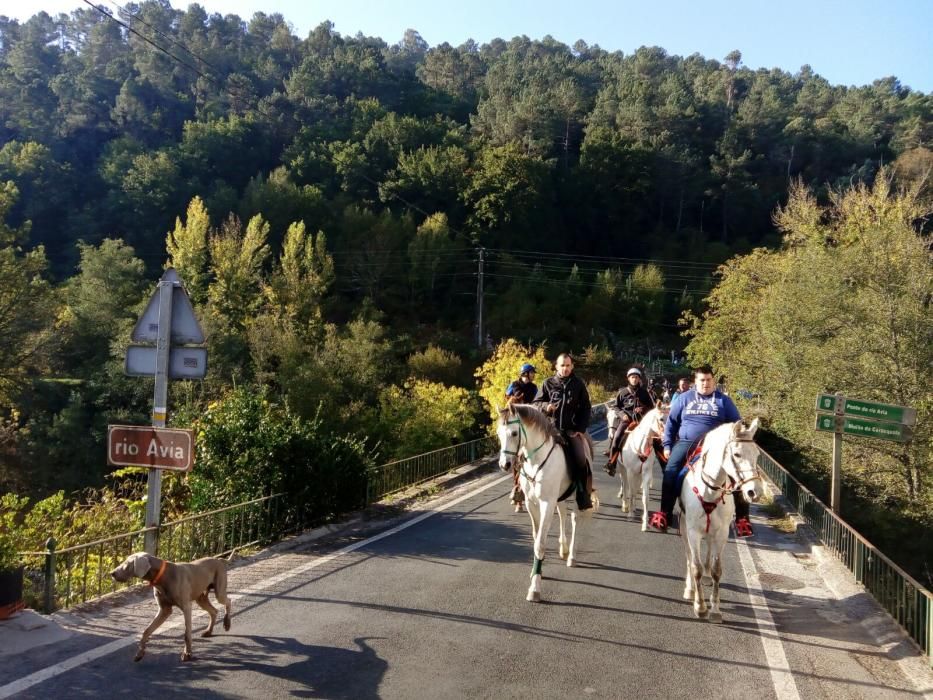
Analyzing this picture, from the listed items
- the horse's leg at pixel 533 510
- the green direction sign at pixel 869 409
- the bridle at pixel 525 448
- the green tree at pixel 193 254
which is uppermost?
the green tree at pixel 193 254

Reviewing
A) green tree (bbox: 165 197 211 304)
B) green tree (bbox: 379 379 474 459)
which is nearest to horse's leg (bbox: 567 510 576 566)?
green tree (bbox: 379 379 474 459)

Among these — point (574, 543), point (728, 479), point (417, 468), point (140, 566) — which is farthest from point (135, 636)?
point (417, 468)

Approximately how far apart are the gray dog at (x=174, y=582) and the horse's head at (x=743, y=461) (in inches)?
202

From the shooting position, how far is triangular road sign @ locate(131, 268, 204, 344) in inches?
320

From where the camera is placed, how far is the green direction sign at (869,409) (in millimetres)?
11445

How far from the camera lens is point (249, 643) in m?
6.56

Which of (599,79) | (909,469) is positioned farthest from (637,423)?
(599,79)

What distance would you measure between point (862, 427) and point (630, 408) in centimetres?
437

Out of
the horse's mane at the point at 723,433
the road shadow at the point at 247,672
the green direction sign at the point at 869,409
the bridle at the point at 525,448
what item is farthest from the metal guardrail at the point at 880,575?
the road shadow at the point at 247,672

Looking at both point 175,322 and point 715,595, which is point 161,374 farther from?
point 715,595

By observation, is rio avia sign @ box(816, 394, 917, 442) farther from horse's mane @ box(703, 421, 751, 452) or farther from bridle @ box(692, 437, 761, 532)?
bridle @ box(692, 437, 761, 532)

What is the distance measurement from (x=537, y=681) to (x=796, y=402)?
22081 millimetres

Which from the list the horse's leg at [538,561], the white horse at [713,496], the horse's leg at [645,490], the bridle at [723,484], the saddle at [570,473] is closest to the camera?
the bridle at [723,484]

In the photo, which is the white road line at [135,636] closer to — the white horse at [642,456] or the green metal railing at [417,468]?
the green metal railing at [417,468]
